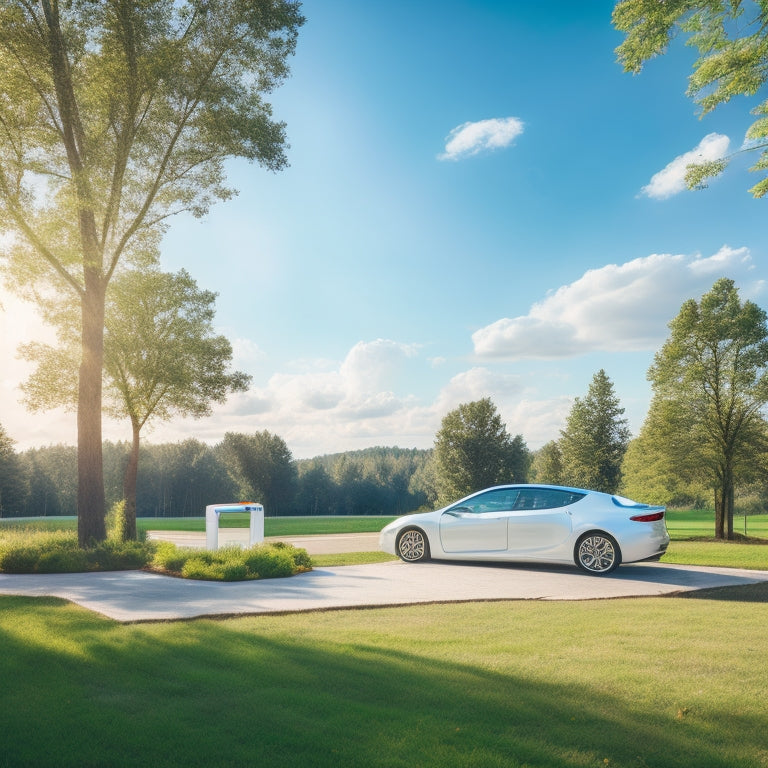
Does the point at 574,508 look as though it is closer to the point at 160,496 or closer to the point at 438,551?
the point at 438,551

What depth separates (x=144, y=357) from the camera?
22.5m

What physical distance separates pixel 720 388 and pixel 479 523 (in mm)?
20517

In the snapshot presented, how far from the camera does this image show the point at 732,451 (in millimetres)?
27391

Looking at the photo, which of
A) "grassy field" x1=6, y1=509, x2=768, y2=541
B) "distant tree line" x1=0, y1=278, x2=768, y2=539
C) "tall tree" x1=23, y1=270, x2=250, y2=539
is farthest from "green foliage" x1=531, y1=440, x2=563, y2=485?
"tall tree" x1=23, y1=270, x2=250, y2=539

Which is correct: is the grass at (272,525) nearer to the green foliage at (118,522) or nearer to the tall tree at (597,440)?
the green foliage at (118,522)

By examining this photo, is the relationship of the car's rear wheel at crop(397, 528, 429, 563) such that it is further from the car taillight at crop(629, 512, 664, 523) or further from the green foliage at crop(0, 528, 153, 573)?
the green foliage at crop(0, 528, 153, 573)

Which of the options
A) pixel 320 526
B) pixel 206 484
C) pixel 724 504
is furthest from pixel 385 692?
pixel 206 484

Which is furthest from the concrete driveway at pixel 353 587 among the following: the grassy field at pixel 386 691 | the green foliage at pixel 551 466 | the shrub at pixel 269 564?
the green foliage at pixel 551 466

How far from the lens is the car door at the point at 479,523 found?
38.7ft

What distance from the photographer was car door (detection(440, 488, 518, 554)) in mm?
11789

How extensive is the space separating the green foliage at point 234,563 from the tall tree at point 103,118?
305 centimetres

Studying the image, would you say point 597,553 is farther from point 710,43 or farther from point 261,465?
point 261,465

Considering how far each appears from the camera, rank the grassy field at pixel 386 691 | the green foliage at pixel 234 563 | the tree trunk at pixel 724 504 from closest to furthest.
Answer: the grassy field at pixel 386 691 < the green foliage at pixel 234 563 < the tree trunk at pixel 724 504

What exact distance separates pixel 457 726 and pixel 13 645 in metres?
4.13
